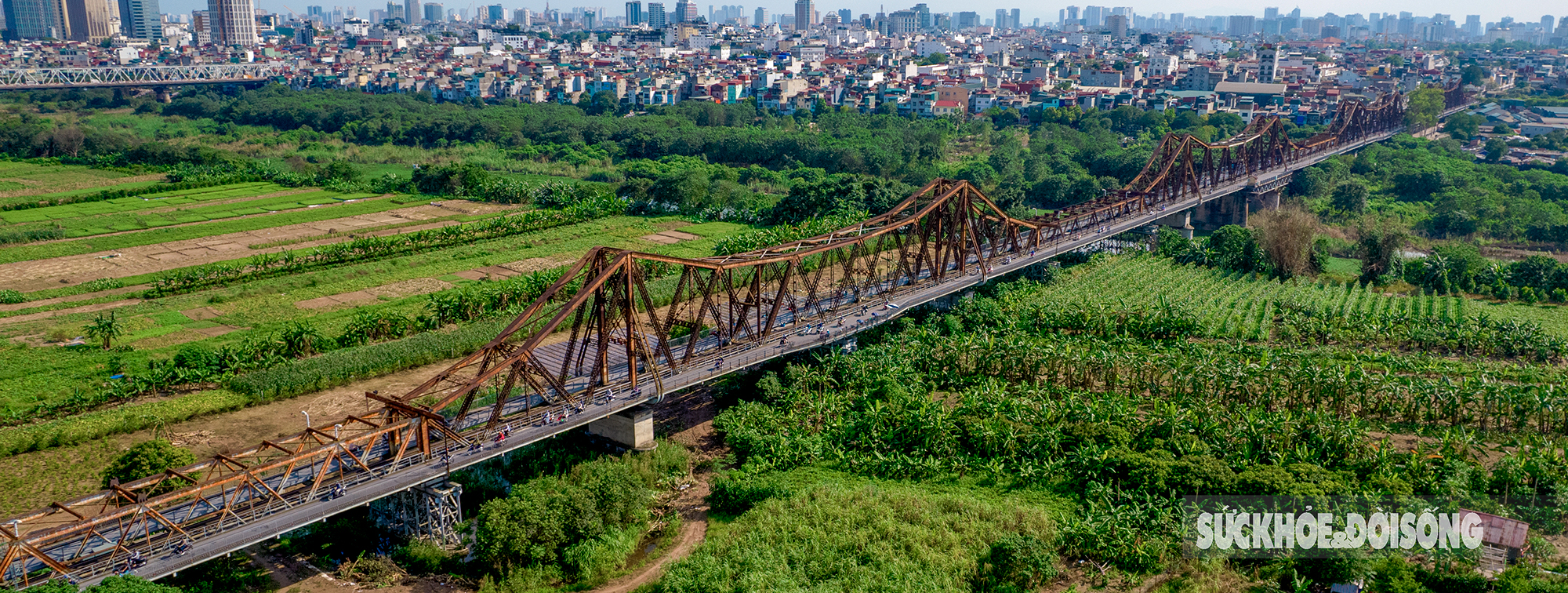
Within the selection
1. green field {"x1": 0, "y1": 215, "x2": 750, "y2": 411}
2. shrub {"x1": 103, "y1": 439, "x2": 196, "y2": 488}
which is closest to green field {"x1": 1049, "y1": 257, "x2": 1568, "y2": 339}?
green field {"x1": 0, "y1": 215, "x2": 750, "y2": 411}

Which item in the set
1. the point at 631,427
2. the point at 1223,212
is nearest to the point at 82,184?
the point at 631,427

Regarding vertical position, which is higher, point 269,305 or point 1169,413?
point 1169,413

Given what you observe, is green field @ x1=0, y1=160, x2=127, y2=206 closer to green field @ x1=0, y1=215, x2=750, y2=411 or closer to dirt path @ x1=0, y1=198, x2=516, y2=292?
dirt path @ x1=0, y1=198, x2=516, y2=292

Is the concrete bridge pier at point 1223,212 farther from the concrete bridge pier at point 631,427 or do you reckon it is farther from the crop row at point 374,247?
the concrete bridge pier at point 631,427

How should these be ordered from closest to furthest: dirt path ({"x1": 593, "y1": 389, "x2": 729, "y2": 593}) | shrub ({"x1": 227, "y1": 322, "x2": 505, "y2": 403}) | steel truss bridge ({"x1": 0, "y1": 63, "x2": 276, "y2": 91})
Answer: dirt path ({"x1": 593, "y1": 389, "x2": 729, "y2": 593}), shrub ({"x1": 227, "y1": 322, "x2": 505, "y2": 403}), steel truss bridge ({"x1": 0, "y1": 63, "x2": 276, "y2": 91})

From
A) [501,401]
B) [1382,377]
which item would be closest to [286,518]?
[501,401]

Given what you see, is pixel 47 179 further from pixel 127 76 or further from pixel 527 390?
pixel 127 76
